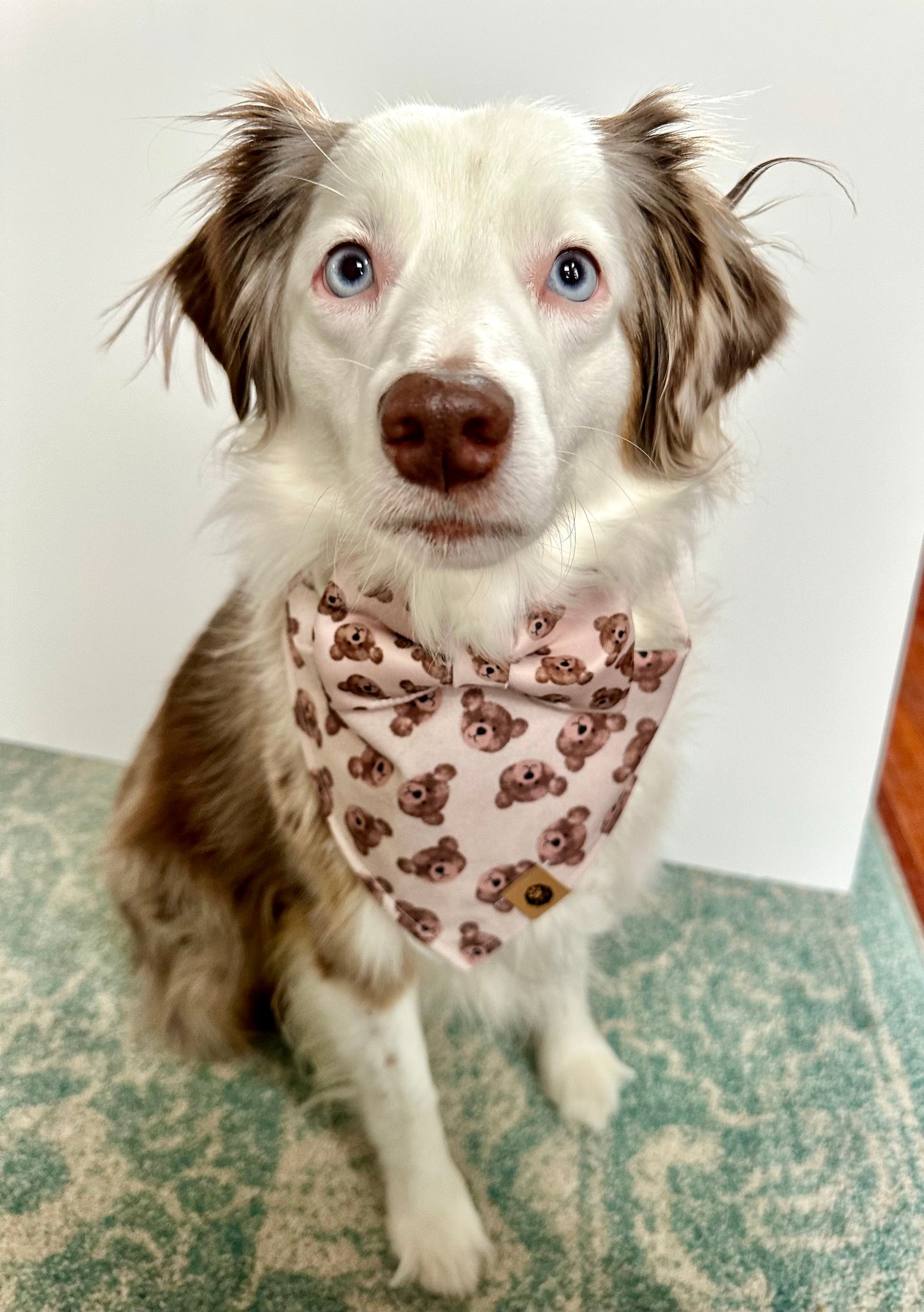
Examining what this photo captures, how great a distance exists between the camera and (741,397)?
164 centimetres

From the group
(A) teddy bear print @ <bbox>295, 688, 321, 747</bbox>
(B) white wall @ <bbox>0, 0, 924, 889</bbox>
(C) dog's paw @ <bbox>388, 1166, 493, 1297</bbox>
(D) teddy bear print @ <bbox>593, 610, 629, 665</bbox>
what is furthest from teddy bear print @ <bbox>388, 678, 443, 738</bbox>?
(B) white wall @ <bbox>0, 0, 924, 889</bbox>

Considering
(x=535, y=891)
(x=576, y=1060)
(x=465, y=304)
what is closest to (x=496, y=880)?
(x=535, y=891)

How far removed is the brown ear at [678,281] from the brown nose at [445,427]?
356 millimetres

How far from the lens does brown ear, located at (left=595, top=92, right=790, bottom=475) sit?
1.22 m

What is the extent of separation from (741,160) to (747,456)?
460 mm

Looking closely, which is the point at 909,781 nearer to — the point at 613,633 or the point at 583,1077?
the point at 583,1077

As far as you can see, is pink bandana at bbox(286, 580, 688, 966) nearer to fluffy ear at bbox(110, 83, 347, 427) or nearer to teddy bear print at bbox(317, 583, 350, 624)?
teddy bear print at bbox(317, 583, 350, 624)

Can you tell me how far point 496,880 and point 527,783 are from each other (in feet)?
0.49

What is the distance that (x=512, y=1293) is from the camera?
1.34 m

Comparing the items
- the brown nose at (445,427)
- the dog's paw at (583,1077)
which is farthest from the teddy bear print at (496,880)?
the brown nose at (445,427)

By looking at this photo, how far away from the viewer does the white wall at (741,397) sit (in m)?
1.44

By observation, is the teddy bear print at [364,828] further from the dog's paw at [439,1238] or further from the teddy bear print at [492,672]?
the dog's paw at [439,1238]

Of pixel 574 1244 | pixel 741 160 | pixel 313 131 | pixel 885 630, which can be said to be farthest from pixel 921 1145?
pixel 313 131

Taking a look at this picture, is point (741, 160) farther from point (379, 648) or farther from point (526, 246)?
point (379, 648)
